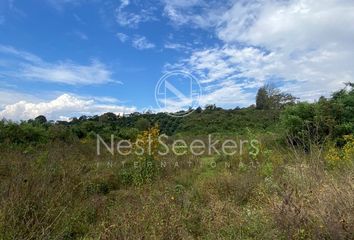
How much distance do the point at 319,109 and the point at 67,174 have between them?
8791mm

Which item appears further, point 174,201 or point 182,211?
point 174,201

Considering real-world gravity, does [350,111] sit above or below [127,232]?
above

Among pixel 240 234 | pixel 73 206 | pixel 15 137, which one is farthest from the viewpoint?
pixel 15 137

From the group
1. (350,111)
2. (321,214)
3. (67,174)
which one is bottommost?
(321,214)

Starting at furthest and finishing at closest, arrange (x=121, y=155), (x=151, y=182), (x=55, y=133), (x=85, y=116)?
(x=85, y=116) < (x=55, y=133) < (x=121, y=155) < (x=151, y=182)

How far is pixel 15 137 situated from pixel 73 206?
344 inches

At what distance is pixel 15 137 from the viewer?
12.4 meters

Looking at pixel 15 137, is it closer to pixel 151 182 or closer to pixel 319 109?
pixel 151 182

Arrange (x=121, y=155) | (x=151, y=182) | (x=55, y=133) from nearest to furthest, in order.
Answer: (x=151, y=182), (x=121, y=155), (x=55, y=133)

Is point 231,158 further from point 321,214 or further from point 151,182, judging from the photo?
point 321,214

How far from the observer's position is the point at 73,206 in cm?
489

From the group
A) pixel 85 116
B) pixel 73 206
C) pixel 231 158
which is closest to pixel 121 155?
pixel 231 158

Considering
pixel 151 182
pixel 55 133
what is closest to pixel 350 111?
pixel 151 182

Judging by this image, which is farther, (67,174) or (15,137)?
(15,137)
